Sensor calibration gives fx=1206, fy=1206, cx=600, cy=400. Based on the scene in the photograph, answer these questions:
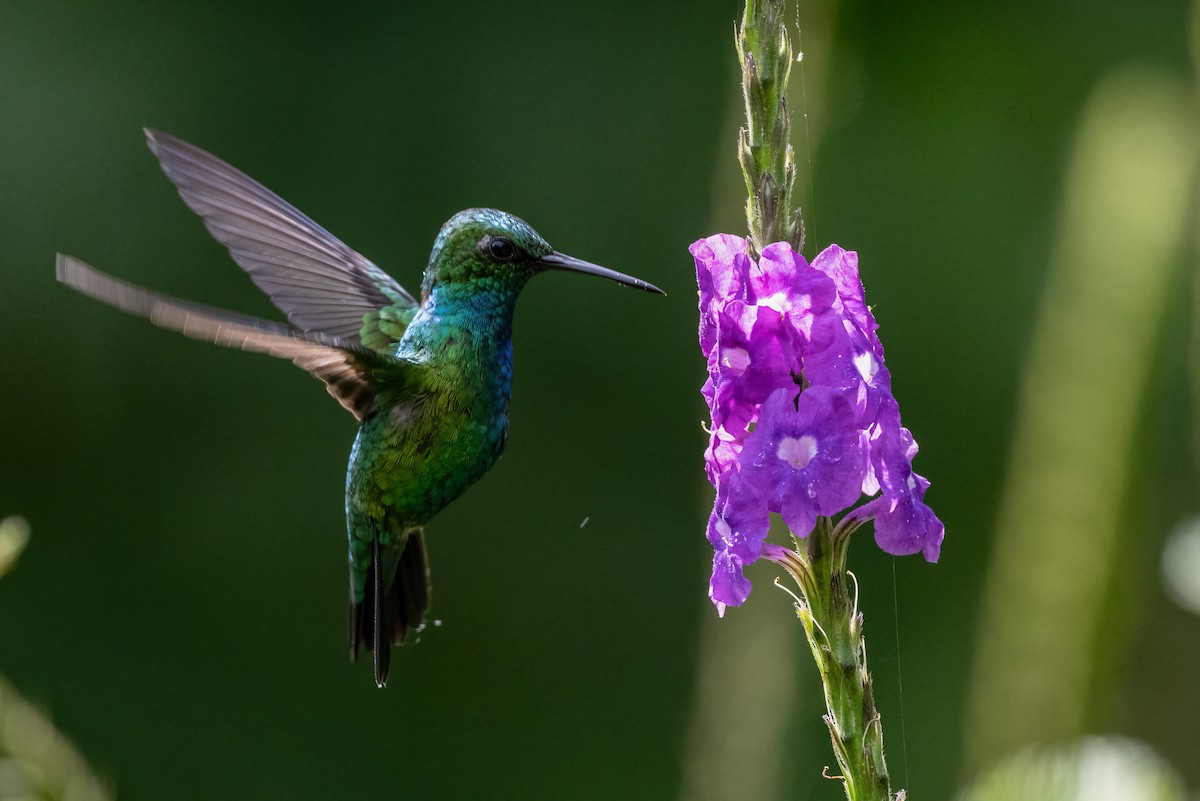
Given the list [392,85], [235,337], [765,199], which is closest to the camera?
[765,199]

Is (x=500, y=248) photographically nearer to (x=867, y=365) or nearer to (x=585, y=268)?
(x=585, y=268)

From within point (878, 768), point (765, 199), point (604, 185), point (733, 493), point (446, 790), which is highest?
point (604, 185)

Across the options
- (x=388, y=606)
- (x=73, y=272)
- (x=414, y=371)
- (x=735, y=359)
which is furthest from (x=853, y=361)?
(x=388, y=606)

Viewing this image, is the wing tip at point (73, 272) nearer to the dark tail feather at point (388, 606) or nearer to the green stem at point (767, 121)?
the green stem at point (767, 121)

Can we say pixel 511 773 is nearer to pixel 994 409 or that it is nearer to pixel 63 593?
pixel 63 593

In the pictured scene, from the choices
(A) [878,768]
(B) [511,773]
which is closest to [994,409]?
(B) [511,773]
